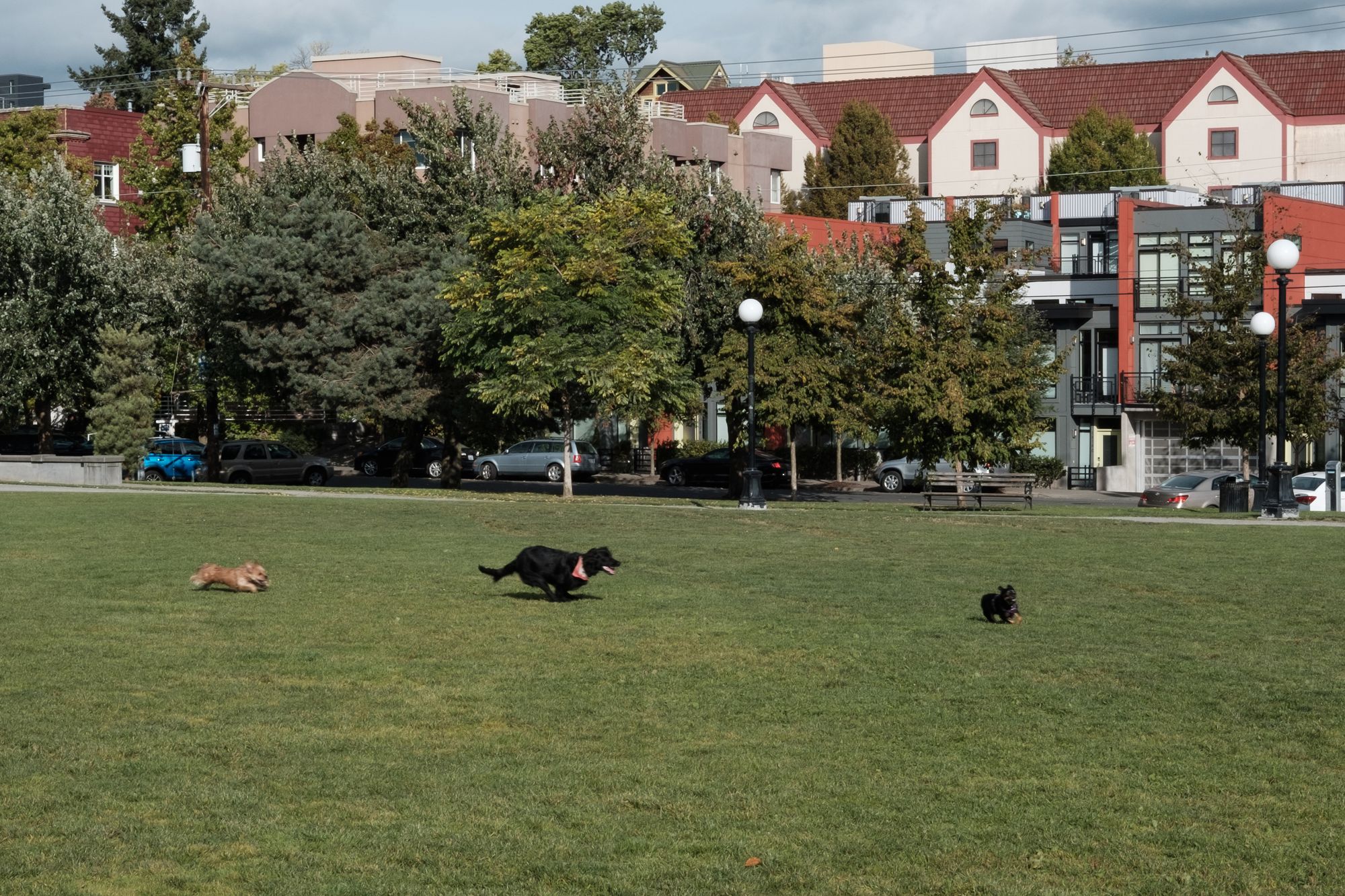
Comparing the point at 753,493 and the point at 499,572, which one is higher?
the point at 753,493

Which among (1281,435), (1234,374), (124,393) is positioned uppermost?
(1234,374)

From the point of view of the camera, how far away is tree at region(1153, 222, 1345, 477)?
42.8 meters

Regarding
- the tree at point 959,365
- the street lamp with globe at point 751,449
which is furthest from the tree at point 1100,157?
the street lamp with globe at point 751,449

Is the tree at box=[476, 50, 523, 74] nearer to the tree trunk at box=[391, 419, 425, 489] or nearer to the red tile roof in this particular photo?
the red tile roof

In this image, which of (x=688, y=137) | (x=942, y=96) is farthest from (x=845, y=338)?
(x=942, y=96)

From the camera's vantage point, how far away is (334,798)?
27.4 feet

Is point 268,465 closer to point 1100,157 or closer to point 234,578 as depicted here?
point 234,578

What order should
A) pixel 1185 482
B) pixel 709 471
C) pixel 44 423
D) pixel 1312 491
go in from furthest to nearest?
pixel 709 471
pixel 44 423
pixel 1185 482
pixel 1312 491

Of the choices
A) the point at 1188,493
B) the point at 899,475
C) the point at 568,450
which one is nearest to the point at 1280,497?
the point at 1188,493

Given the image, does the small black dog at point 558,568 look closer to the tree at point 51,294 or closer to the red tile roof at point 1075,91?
the tree at point 51,294

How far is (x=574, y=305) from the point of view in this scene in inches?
1500

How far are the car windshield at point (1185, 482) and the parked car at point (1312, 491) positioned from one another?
2.30 meters

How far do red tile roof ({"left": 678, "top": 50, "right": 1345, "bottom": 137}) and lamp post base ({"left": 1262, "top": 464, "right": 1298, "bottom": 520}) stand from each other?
6570 cm

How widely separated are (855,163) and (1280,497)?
5996 centimetres
